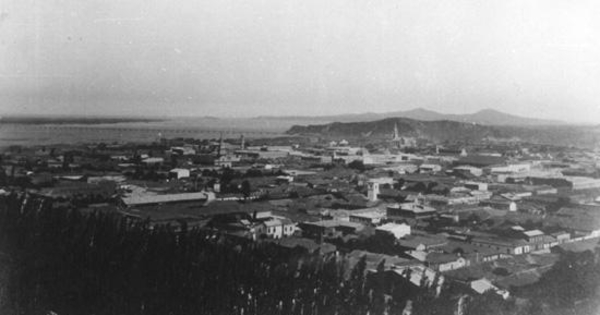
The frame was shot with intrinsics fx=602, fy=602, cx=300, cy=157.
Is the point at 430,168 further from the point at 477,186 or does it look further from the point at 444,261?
the point at 444,261

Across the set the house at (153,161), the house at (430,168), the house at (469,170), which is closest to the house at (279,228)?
the house at (153,161)

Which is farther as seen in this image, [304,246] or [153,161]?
[153,161]

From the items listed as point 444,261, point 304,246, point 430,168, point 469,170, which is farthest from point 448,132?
point 304,246

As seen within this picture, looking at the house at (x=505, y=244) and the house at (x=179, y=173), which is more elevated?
the house at (x=179, y=173)

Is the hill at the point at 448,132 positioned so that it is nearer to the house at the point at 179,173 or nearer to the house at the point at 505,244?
the house at the point at 505,244

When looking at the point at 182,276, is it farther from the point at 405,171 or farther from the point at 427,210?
the point at 405,171

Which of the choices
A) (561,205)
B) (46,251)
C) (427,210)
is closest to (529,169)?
(561,205)

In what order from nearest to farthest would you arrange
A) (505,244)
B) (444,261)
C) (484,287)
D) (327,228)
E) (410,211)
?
1. (484,287)
2. (444,261)
3. (505,244)
4. (327,228)
5. (410,211)
